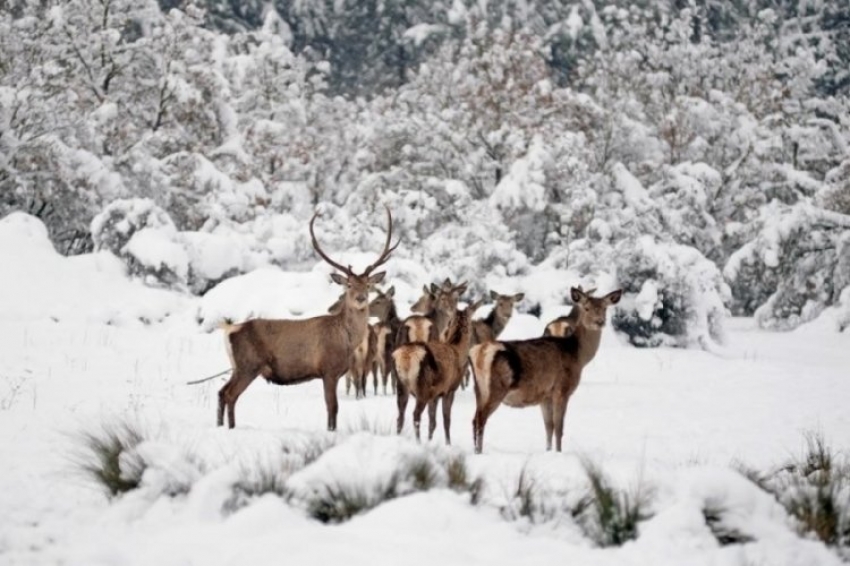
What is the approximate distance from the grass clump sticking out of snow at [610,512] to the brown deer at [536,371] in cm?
257

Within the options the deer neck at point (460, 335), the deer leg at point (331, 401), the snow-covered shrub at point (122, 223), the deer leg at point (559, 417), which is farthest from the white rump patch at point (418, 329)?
the snow-covered shrub at point (122, 223)

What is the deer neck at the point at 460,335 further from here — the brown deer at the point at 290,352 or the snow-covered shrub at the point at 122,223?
the snow-covered shrub at the point at 122,223

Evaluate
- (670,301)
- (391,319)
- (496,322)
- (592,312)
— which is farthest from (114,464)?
(670,301)

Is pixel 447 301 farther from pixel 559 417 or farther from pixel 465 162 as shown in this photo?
pixel 465 162

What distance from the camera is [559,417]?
8.70 meters

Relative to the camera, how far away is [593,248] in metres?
22.7

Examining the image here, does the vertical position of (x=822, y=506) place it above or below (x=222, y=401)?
above

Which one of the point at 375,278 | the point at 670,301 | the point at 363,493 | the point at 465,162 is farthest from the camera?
the point at 465,162

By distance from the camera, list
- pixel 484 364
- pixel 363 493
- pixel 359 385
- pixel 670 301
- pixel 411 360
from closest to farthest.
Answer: pixel 363 493 < pixel 484 364 < pixel 411 360 < pixel 359 385 < pixel 670 301

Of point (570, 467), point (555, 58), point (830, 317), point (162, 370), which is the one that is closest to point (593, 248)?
point (830, 317)

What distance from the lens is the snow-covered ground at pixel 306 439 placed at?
4.95 m

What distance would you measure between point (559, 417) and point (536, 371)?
0.53 metres

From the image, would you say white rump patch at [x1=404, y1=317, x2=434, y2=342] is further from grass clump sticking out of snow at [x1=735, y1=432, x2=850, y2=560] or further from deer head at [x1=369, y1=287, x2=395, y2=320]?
grass clump sticking out of snow at [x1=735, y1=432, x2=850, y2=560]

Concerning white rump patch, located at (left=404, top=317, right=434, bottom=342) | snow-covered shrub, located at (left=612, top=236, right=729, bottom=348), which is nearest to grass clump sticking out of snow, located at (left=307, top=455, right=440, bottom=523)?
white rump patch, located at (left=404, top=317, right=434, bottom=342)
